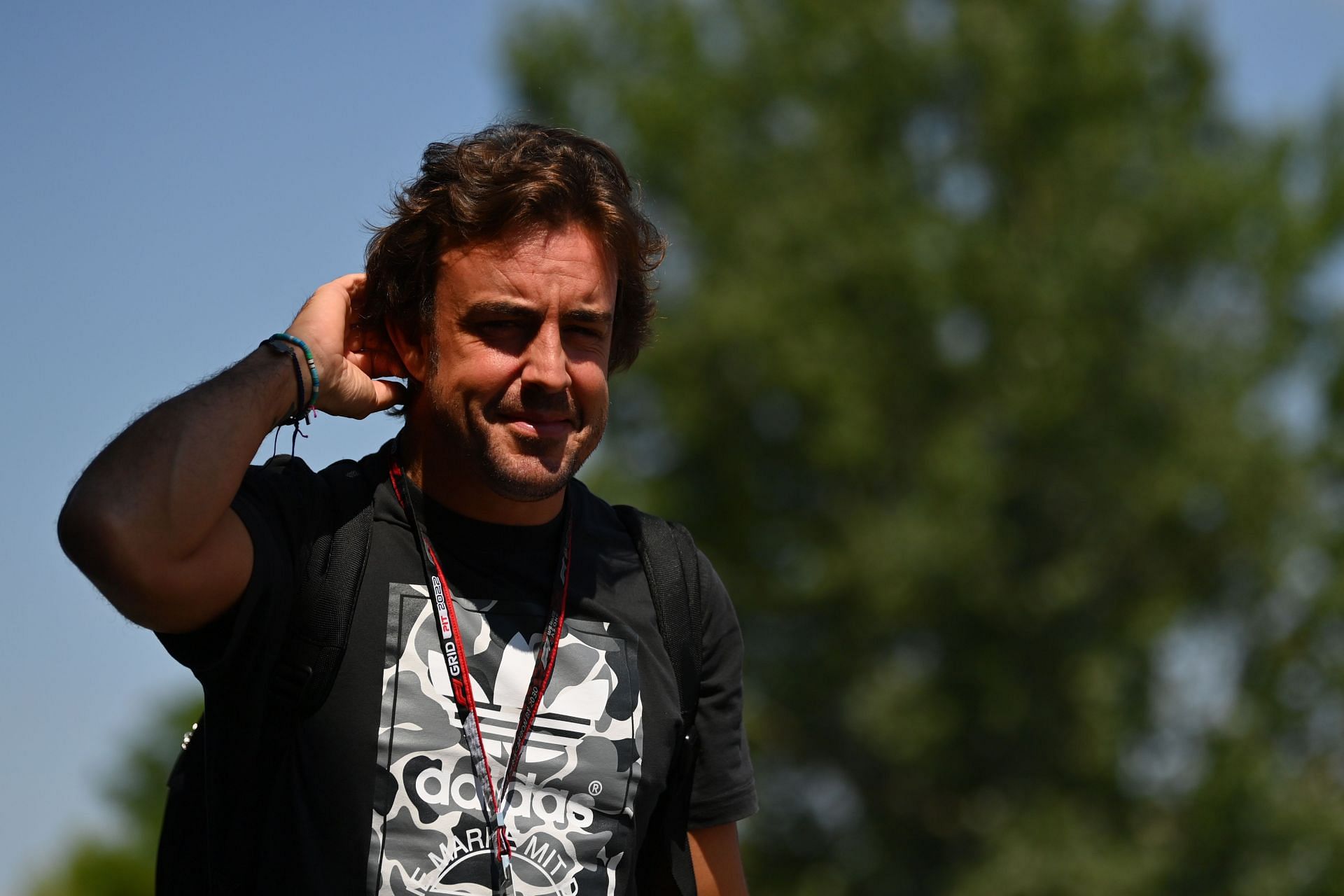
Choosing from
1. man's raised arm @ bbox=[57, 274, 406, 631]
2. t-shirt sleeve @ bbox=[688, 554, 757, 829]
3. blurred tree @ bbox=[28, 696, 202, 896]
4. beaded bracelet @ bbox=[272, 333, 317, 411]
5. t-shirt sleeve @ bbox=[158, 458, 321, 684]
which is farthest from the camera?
blurred tree @ bbox=[28, 696, 202, 896]

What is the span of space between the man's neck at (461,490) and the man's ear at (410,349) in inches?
5.5

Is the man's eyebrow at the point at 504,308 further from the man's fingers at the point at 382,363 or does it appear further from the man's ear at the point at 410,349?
the man's fingers at the point at 382,363

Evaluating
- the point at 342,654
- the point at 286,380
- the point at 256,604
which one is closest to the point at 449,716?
the point at 342,654

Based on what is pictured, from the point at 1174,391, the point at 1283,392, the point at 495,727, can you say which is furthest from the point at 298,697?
the point at 1283,392

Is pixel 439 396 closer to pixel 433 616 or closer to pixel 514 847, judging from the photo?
pixel 433 616

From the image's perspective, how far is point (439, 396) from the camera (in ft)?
9.50

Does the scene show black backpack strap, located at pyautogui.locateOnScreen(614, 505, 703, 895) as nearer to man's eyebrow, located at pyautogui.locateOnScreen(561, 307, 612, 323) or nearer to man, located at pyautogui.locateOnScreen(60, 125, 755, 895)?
man, located at pyautogui.locateOnScreen(60, 125, 755, 895)

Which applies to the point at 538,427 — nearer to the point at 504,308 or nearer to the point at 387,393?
the point at 504,308

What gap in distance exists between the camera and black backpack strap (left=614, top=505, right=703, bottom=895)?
9.59ft

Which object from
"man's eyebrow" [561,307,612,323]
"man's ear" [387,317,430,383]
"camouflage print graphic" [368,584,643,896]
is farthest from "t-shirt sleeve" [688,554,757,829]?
"man's ear" [387,317,430,383]

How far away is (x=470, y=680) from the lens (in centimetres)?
273

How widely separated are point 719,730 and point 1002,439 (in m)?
16.3

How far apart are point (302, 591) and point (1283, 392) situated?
60.7 feet

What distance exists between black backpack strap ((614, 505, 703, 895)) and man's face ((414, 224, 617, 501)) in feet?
0.94
